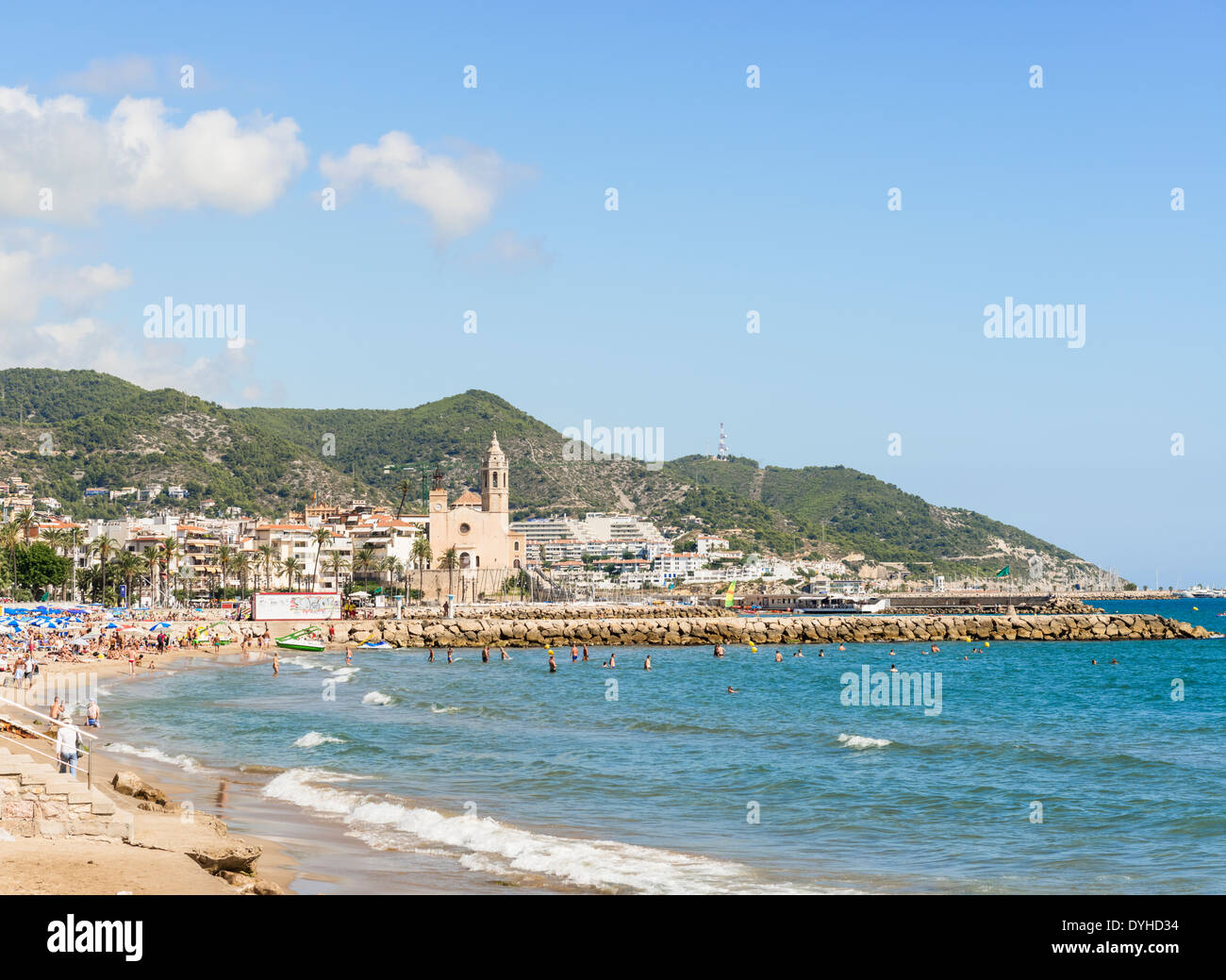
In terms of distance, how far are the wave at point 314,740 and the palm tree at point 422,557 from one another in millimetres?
99270

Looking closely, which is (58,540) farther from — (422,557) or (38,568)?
(422,557)

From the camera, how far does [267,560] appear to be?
115 metres

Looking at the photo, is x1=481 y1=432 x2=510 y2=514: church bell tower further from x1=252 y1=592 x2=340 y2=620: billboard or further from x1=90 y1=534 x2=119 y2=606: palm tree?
x1=252 y1=592 x2=340 y2=620: billboard

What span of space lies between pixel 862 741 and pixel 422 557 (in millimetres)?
105432

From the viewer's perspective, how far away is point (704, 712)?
127 ft

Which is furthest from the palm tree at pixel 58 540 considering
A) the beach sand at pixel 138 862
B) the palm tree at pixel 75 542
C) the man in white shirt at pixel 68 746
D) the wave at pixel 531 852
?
the beach sand at pixel 138 862

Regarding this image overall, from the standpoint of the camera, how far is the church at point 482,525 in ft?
433

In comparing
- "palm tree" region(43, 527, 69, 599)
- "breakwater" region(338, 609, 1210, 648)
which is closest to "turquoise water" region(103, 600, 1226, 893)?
"breakwater" region(338, 609, 1210, 648)

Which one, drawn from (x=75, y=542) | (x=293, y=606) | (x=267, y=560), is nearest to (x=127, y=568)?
(x=267, y=560)

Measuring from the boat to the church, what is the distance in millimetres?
58696

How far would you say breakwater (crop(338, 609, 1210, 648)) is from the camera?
78.9 meters
